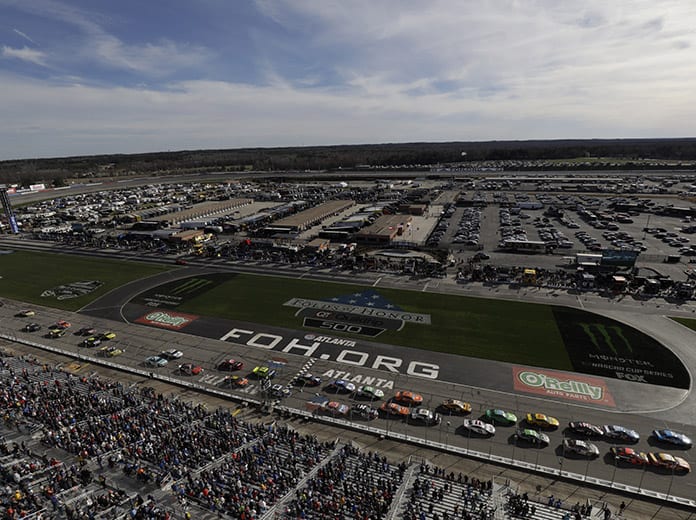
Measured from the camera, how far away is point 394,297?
79.9 m

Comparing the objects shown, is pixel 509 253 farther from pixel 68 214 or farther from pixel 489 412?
pixel 68 214

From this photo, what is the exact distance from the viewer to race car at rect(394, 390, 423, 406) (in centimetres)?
4803

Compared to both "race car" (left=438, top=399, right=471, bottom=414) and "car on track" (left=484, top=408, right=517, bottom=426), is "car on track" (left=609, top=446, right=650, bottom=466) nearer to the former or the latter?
"car on track" (left=484, top=408, right=517, bottom=426)

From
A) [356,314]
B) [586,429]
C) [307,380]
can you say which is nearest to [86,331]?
[307,380]

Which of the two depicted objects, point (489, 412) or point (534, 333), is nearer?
point (489, 412)

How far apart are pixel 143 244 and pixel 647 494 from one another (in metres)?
134

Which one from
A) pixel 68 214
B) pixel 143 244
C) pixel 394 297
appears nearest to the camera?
pixel 394 297

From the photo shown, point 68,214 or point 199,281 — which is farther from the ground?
point 68,214

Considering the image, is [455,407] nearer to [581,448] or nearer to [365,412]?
[365,412]

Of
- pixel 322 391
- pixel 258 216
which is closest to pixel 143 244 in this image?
pixel 258 216

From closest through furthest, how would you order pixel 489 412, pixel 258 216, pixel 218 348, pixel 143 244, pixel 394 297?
1. pixel 489 412
2. pixel 218 348
3. pixel 394 297
4. pixel 143 244
5. pixel 258 216

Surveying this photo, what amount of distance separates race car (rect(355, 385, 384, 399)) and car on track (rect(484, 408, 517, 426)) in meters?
13.4

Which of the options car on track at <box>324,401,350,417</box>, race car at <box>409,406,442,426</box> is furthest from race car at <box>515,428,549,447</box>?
car on track at <box>324,401,350,417</box>

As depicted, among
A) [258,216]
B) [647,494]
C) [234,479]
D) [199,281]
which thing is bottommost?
[647,494]
